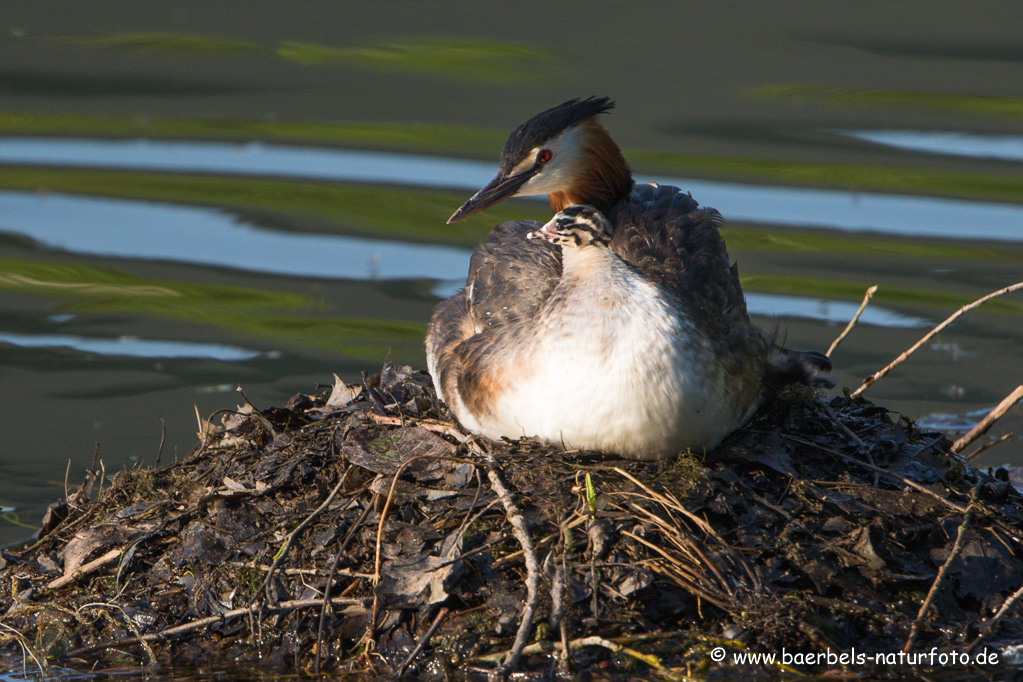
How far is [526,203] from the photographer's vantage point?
40.9ft

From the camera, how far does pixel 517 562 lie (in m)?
4.70

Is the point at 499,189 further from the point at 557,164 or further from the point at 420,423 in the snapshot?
the point at 420,423

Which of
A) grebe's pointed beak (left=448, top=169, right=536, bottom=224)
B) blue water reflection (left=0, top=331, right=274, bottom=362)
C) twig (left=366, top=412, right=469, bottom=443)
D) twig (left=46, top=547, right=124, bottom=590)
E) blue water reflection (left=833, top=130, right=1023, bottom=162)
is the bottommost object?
blue water reflection (left=0, top=331, right=274, bottom=362)

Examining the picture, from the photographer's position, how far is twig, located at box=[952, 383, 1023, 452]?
591cm

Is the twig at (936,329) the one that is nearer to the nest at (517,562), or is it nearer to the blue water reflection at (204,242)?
the nest at (517,562)

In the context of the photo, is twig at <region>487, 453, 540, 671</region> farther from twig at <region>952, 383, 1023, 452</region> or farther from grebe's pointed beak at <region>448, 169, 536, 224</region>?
twig at <region>952, 383, 1023, 452</region>

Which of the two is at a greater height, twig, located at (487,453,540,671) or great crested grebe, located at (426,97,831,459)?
great crested grebe, located at (426,97,831,459)

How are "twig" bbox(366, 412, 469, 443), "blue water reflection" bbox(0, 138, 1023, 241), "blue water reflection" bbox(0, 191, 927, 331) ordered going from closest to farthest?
"twig" bbox(366, 412, 469, 443)
"blue water reflection" bbox(0, 191, 927, 331)
"blue water reflection" bbox(0, 138, 1023, 241)

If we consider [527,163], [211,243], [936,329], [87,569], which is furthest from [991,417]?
[211,243]

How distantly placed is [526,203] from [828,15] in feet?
12.9

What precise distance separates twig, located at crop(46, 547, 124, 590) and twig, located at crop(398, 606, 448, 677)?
1.46m

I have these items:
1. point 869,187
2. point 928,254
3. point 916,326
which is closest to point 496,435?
point 916,326

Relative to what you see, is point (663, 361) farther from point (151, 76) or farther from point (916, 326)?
point (151, 76)

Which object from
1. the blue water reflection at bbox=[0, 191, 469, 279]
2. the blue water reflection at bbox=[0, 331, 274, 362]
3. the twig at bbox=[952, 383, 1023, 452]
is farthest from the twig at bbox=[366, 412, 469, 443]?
the blue water reflection at bbox=[0, 191, 469, 279]
